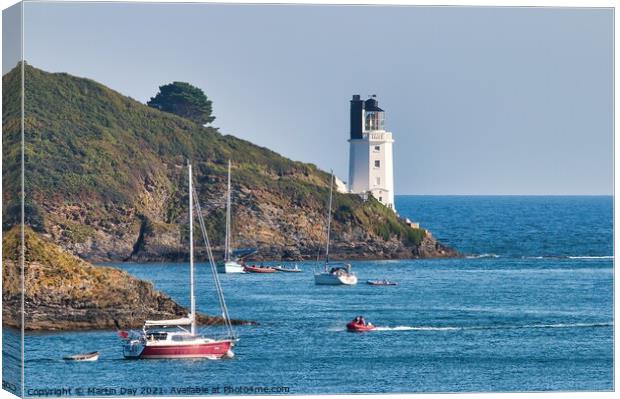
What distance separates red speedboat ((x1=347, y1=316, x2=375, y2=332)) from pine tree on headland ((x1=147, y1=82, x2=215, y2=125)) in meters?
20.2

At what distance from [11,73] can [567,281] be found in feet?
72.5

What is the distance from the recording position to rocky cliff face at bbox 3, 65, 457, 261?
6525 centimetres

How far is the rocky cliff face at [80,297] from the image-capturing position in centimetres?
3691

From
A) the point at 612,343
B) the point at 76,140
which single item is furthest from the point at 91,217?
the point at 612,343

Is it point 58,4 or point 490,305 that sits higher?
point 58,4

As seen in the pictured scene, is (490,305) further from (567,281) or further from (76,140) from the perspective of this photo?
A: (76,140)

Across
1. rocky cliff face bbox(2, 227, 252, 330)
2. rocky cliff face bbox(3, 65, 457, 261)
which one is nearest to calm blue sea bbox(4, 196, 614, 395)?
rocky cliff face bbox(2, 227, 252, 330)

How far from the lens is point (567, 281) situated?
5022 centimetres

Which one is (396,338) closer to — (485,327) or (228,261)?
(485,327)

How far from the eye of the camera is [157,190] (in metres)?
70.6

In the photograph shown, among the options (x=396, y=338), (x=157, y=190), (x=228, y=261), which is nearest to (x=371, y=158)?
(x=228, y=261)

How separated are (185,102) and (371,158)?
6.97 meters

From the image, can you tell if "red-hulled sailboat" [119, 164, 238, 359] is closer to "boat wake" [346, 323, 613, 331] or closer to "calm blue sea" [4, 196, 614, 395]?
"calm blue sea" [4, 196, 614, 395]

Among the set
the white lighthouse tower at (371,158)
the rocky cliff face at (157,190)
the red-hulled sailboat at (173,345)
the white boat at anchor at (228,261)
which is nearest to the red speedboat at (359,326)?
the red-hulled sailboat at (173,345)
